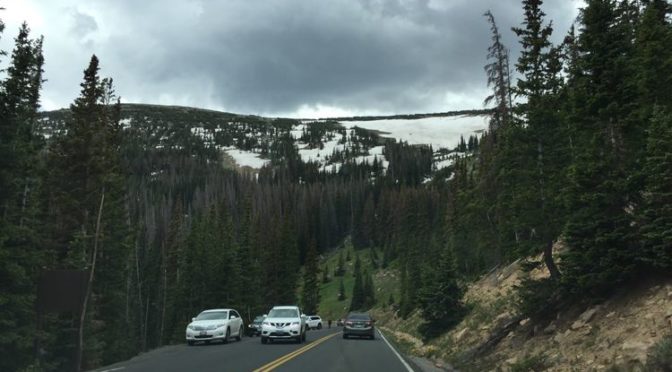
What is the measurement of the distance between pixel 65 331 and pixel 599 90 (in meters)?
28.2

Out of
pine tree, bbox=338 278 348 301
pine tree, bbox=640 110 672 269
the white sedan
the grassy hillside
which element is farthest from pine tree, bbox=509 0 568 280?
pine tree, bbox=338 278 348 301

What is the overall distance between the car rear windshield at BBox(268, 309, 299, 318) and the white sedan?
2379 mm

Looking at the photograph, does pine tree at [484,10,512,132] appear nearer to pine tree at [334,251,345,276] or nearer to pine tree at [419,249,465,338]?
pine tree at [419,249,465,338]

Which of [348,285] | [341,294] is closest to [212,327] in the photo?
[341,294]

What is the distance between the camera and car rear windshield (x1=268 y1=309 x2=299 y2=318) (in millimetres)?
25281

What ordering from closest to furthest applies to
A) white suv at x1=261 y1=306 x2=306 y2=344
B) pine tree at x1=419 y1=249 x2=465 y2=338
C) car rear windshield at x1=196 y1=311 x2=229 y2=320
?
white suv at x1=261 y1=306 x2=306 y2=344, car rear windshield at x1=196 y1=311 x2=229 y2=320, pine tree at x1=419 y1=249 x2=465 y2=338

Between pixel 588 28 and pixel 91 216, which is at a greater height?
pixel 588 28

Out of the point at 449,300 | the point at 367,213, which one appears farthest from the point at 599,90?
the point at 367,213

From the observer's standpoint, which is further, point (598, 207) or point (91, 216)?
point (91, 216)

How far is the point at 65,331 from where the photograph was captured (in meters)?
27.5

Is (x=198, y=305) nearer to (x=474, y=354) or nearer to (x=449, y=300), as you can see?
(x=449, y=300)

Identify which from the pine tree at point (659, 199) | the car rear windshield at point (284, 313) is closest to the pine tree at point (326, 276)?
the car rear windshield at point (284, 313)

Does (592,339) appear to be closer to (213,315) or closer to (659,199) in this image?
(659,199)

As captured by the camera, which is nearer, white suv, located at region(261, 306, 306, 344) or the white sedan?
white suv, located at region(261, 306, 306, 344)
